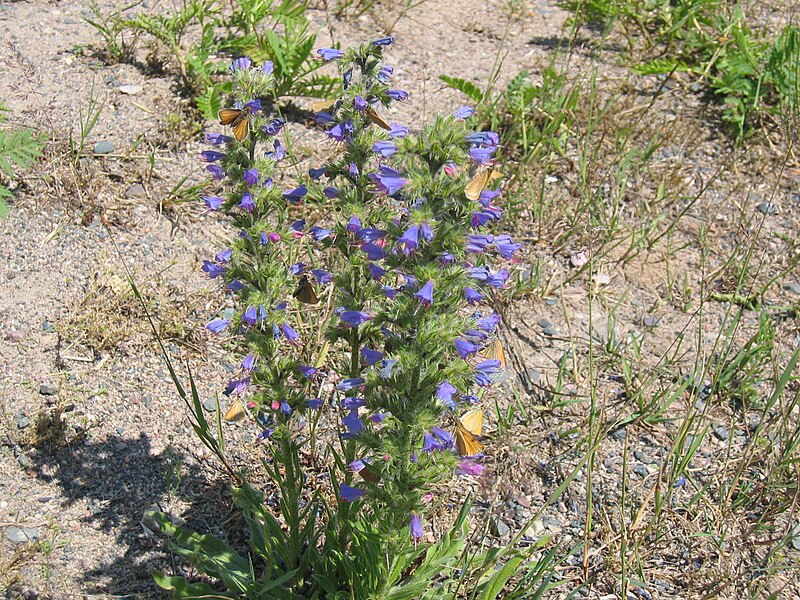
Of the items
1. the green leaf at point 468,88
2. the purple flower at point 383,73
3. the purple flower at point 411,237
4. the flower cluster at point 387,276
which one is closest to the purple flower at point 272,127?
the flower cluster at point 387,276

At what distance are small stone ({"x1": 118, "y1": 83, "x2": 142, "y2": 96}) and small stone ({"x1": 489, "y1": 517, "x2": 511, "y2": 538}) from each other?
12.6ft

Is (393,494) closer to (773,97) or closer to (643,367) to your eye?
(643,367)

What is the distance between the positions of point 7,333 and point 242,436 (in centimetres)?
137

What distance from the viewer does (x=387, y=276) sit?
9.13 ft

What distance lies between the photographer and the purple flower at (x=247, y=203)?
8.89 feet

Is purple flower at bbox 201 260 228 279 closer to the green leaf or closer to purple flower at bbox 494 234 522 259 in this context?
purple flower at bbox 494 234 522 259

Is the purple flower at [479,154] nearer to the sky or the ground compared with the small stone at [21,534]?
nearer to the sky

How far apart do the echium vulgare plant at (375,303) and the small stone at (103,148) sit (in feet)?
8.48

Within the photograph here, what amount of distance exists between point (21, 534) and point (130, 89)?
3345 millimetres

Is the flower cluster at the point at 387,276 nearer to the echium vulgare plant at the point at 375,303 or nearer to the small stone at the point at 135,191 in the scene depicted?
the echium vulgare plant at the point at 375,303

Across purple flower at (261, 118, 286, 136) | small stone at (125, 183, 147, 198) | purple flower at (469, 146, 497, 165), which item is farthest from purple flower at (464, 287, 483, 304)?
small stone at (125, 183, 147, 198)

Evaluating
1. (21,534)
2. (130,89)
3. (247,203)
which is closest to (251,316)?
(247,203)

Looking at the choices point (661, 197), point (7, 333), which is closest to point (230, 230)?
point (7, 333)

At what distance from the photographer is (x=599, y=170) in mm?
5793
